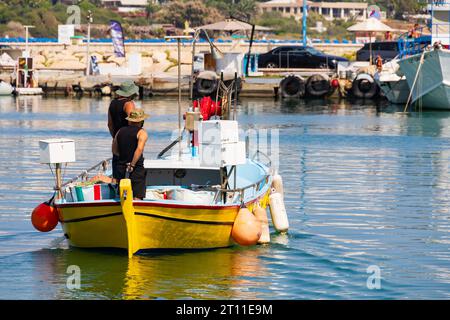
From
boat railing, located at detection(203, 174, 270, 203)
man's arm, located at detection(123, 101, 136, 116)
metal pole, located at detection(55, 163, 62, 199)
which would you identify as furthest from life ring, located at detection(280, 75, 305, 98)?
metal pole, located at detection(55, 163, 62, 199)

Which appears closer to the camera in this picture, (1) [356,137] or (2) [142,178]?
(2) [142,178]

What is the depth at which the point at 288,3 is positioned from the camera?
16850cm

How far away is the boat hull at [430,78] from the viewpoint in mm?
51031

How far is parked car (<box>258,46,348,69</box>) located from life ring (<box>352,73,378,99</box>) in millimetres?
5994

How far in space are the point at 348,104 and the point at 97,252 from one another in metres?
42.3

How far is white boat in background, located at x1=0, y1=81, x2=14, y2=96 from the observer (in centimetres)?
6531

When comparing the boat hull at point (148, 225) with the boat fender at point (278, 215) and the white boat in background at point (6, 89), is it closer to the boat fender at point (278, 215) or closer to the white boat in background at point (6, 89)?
the boat fender at point (278, 215)

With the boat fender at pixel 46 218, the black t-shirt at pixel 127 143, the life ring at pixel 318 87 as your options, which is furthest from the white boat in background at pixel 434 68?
the black t-shirt at pixel 127 143

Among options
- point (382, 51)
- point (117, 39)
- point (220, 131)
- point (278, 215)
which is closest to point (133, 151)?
point (220, 131)

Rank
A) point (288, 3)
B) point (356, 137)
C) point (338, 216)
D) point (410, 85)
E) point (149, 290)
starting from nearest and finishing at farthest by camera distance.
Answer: point (149, 290)
point (338, 216)
point (356, 137)
point (410, 85)
point (288, 3)

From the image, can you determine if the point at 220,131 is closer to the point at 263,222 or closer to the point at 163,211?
the point at 163,211

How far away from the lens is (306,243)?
60.0 ft
